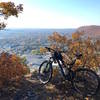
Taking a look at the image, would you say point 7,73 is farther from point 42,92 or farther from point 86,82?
point 86,82

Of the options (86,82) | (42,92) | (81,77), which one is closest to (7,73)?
(42,92)

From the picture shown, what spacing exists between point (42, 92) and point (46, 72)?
3.48ft

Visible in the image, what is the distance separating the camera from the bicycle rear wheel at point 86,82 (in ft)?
22.3

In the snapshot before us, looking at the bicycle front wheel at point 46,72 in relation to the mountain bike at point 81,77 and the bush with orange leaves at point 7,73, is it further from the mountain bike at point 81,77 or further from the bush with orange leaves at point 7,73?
the bush with orange leaves at point 7,73

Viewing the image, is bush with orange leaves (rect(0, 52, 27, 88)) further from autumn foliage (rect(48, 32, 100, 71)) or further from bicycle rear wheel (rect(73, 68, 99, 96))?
autumn foliage (rect(48, 32, 100, 71))

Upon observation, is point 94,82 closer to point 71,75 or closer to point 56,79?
point 71,75

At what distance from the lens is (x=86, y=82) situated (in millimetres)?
7164

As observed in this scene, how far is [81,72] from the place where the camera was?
23.0ft

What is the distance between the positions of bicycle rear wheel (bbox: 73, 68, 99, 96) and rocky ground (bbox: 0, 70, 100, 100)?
0.77 ft

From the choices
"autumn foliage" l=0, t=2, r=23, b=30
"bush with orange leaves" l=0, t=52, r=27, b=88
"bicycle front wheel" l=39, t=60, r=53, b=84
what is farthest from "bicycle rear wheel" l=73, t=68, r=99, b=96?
"autumn foliage" l=0, t=2, r=23, b=30

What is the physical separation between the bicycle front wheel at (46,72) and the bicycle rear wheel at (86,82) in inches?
58.7

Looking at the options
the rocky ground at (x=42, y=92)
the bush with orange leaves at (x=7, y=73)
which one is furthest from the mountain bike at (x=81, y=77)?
the bush with orange leaves at (x=7, y=73)

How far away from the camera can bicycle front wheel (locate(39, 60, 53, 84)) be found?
8602mm

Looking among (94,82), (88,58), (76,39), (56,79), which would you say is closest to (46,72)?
(56,79)
